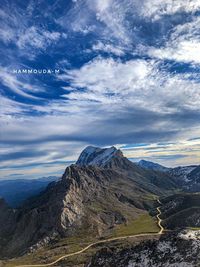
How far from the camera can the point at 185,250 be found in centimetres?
4769

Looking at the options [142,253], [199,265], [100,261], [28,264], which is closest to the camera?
[199,265]

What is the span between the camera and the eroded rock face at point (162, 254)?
46594 mm

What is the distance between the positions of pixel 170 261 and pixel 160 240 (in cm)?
509

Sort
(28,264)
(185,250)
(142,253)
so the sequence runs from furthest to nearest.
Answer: (28,264) < (142,253) < (185,250)

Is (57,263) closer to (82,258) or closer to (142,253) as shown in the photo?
(82,258)

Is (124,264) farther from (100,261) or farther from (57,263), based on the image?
(57,263)

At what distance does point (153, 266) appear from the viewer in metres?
47.8

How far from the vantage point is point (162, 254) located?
48.8 m

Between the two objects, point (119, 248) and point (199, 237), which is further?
point (119, 248)

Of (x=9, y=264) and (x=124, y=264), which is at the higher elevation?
(x=124, y=264)

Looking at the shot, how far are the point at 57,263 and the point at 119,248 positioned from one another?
5376 inches

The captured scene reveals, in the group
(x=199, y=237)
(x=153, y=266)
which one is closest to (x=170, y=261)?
(x=153, y=266)

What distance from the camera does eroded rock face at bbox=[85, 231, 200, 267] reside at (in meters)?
46.6

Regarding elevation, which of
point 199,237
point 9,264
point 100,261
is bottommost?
point 9,264
